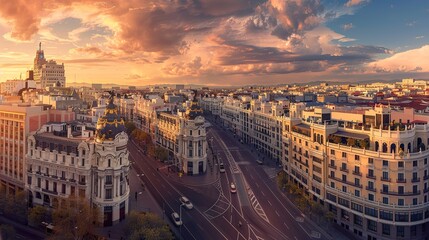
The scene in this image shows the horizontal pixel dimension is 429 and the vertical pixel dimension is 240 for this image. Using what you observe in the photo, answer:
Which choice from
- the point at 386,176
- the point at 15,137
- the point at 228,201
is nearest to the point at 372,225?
the point at 386,176

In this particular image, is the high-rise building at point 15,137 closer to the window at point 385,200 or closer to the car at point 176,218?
the car at point 176,218

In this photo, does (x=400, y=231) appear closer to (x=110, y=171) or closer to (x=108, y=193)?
(x=108, y=193)

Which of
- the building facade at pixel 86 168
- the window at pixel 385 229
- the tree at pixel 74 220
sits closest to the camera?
the tree at pixel 74 220

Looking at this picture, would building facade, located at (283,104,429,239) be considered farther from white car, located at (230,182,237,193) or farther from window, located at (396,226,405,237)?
white car, located at (230,182,237,193)

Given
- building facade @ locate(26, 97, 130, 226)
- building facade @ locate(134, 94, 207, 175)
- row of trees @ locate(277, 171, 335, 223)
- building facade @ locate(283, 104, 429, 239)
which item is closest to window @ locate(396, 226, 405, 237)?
building facade @ locate(283, 104, 429, 239)

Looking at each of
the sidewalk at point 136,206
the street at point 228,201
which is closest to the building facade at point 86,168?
the sidewalk at point 136,206
